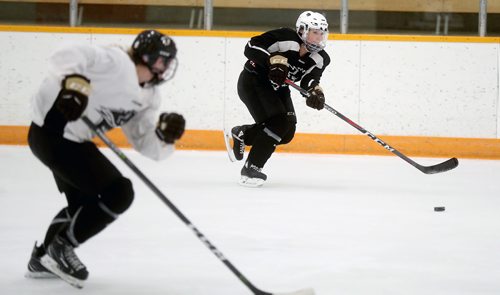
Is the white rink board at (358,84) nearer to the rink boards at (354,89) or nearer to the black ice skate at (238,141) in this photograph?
the rink boards at (354,89)

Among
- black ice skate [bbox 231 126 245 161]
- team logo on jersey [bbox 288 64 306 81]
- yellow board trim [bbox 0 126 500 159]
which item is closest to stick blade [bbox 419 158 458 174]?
team logo on jersey [bbox 288 64 306 81]

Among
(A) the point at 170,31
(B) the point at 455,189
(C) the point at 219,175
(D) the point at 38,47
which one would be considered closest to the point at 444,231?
(B) the point at 455,189

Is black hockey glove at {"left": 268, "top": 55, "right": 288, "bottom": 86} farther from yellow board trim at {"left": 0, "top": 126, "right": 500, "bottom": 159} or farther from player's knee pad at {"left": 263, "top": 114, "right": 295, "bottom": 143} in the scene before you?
yellow board trim at {"left": 0, "top": 126, "right": 500, "bottom": 159}

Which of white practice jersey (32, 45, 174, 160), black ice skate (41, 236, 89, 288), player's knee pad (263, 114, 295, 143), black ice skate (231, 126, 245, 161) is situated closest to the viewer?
white practice jersey (32, 45, 174, 160)

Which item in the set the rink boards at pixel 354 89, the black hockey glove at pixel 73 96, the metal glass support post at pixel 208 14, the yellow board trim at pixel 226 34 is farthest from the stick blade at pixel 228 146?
the black hockey glove at pixel 73 96

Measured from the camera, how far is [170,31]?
725 centimetres

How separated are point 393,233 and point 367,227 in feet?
0.55

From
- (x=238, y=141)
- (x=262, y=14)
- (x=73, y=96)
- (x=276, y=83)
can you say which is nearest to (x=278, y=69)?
(x=276, y=83)

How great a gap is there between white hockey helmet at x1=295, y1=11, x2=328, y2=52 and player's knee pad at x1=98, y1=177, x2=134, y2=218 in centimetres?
264

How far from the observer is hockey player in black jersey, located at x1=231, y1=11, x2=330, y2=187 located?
16.3 feet

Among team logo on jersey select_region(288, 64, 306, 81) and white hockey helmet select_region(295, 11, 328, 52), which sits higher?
white hockey helmet select_region(295, 11, 328, 52)

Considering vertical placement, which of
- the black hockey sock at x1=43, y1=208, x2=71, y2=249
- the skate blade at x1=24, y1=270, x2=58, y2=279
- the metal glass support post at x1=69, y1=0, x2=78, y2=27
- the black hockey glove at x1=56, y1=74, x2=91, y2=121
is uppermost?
the metal glass support post at x1=69, y1=0, x2=78, y2=27

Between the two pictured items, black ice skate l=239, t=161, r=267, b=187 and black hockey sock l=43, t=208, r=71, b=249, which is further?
black ice skate l=239, t=161, r=267, b=187

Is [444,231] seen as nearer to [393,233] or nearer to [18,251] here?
[393,233]
